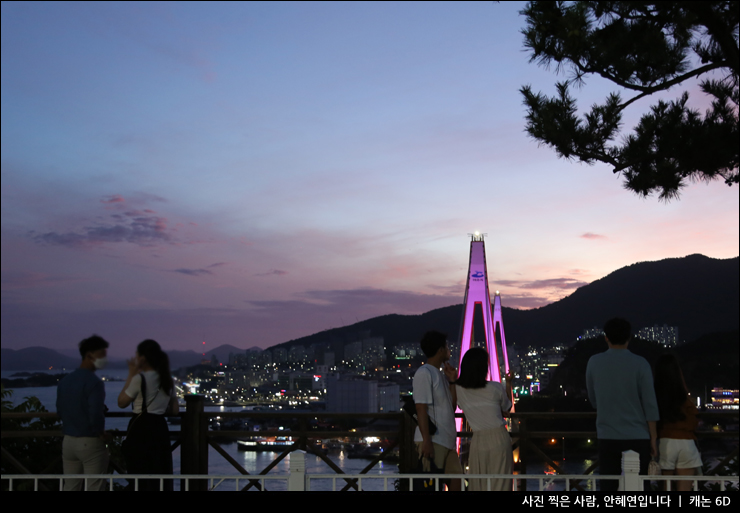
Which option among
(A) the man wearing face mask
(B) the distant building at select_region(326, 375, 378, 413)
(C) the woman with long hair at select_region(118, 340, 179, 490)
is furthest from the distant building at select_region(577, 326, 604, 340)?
(B) the distant building at select_region(326, 375, 378, 413)

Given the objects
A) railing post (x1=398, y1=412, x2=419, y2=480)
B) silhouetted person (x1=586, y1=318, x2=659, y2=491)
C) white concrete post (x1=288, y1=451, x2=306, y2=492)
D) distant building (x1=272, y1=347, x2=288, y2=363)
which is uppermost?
silhouetted person (x1=586, y1=318, x2=659, y2=491)

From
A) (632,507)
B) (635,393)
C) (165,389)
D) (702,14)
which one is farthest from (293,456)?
(702,14)

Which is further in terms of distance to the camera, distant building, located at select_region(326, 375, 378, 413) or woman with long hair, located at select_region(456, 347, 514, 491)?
distant building, located at select_region(326, 375, 378, 413)

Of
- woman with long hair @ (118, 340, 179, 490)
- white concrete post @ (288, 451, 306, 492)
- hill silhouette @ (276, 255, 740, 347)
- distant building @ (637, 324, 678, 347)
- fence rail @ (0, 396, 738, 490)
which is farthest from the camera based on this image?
hill silhouette @ (276, 255, 740, 347)

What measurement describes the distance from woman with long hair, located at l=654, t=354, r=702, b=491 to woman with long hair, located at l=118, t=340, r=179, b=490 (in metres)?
2.30

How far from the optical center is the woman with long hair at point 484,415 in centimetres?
267

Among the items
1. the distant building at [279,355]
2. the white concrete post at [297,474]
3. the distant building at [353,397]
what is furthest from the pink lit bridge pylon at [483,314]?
the white concrete post at [297,474]

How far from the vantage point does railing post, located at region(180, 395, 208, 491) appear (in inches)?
148

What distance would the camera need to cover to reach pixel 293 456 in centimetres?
240

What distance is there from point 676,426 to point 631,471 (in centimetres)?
48

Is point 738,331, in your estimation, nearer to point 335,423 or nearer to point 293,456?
point 335,423

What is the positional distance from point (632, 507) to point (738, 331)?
20.3 meters

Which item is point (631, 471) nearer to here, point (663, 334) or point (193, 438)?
point (193, 438)

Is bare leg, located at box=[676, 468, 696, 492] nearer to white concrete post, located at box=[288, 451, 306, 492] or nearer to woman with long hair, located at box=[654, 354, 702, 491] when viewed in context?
woman with long hair, located at box=[654, 354, 702, 491]
